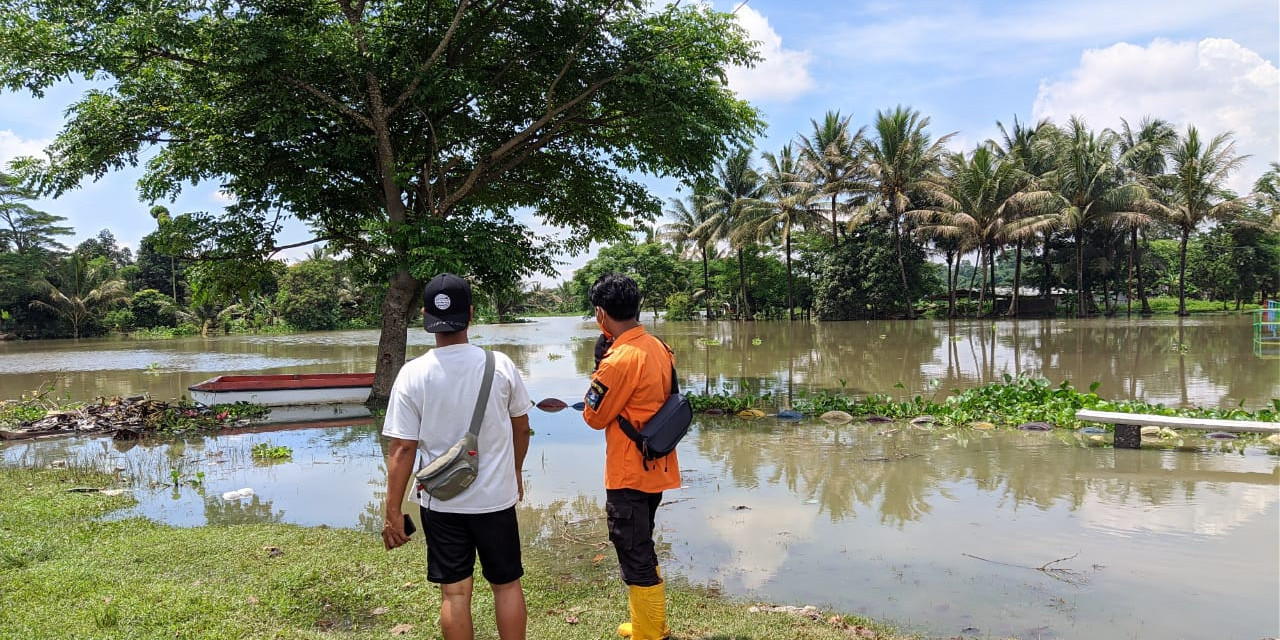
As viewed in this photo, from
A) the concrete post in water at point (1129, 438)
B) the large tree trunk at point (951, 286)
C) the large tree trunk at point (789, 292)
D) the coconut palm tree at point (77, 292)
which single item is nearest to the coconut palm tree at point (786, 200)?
the large tree trunk at point (789, 292)

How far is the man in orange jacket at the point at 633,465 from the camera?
3480 mm

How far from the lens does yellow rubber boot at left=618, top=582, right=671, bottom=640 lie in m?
3.47

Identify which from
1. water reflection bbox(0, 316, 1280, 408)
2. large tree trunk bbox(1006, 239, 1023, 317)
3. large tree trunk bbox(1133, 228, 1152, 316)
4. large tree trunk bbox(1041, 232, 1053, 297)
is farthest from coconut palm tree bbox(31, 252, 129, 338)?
large tree trunk bbox(1133, 228, 1152, 316)

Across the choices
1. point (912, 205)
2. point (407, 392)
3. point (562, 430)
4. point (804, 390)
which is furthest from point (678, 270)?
point (407, 392)

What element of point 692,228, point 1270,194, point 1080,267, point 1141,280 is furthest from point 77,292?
point 1270,194

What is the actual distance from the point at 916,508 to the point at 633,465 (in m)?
3.81

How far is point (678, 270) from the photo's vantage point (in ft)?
197

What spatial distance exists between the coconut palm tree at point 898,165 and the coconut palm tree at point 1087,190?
6.27 m

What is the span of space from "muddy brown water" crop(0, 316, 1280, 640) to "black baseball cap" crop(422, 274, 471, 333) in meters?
2.55

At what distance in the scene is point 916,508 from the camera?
6.27 m

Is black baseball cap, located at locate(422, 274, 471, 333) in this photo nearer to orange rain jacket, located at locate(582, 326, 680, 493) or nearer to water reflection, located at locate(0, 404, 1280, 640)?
orange rain jacket, located at locate(582, 326, 680, 493)

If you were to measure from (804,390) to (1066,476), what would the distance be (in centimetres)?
750

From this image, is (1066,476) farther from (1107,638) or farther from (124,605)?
(124,605)

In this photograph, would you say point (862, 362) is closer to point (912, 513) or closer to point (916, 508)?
point (916, 508)
